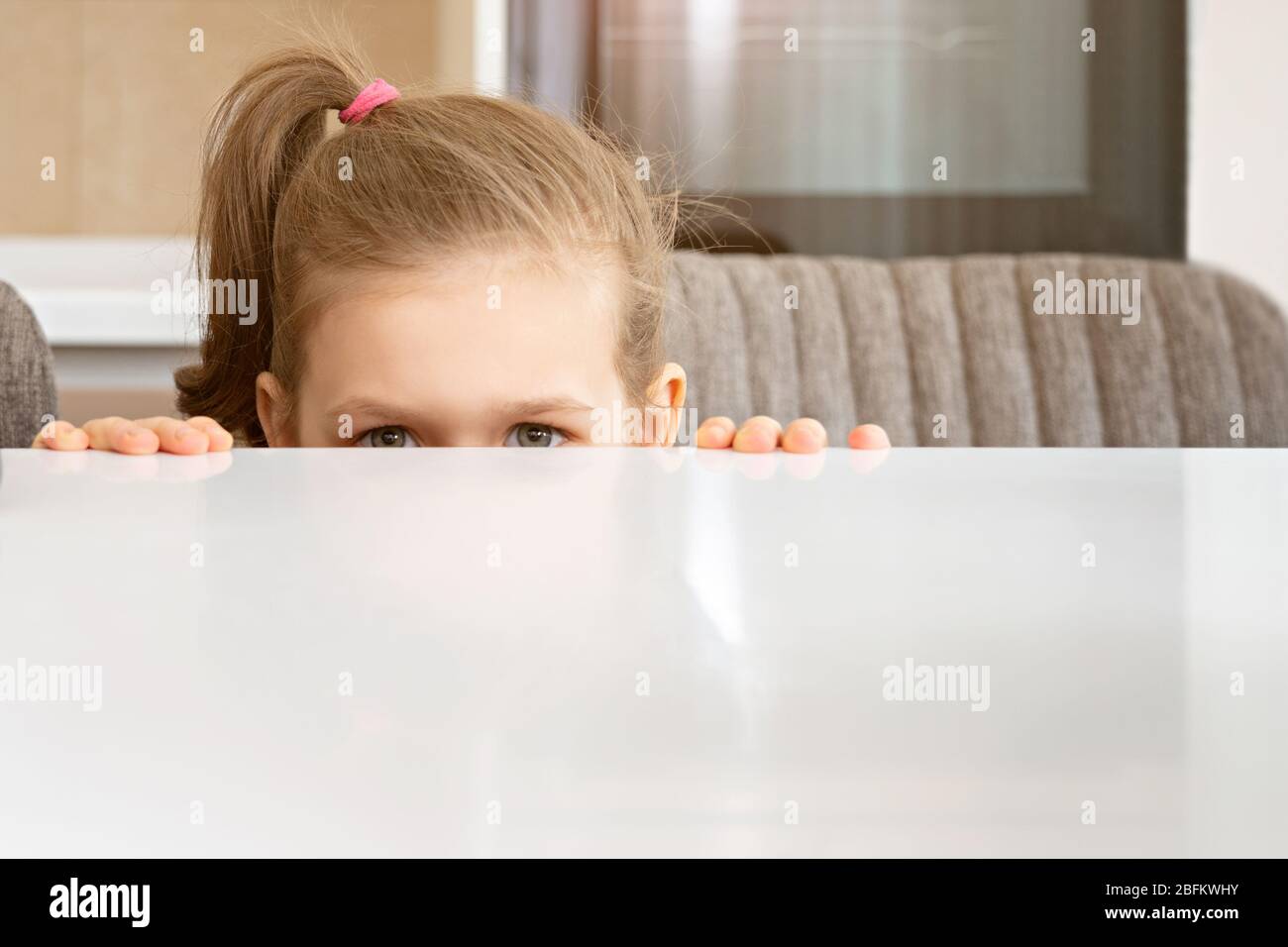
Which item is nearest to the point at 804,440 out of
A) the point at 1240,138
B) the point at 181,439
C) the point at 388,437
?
the point at 181,439

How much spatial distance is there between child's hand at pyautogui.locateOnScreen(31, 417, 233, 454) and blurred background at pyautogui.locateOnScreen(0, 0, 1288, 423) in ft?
5.45

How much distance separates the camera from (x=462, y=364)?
82 centimetres

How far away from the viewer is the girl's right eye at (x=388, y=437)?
84 centimetres

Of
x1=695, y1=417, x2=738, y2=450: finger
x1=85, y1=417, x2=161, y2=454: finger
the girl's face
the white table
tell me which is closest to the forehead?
the girl's face

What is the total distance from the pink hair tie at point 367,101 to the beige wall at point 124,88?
4.28 ft

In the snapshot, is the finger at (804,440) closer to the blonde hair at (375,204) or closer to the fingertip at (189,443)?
the fingertip at (189,443)

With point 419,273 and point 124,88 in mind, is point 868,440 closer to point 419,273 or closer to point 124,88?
point 419,273

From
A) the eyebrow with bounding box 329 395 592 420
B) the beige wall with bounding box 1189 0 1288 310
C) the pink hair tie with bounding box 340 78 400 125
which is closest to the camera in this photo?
the eyebrow with bounding box 329 395 592 420

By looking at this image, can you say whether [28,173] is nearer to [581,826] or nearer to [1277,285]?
[1277,285]

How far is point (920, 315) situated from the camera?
4.87ft

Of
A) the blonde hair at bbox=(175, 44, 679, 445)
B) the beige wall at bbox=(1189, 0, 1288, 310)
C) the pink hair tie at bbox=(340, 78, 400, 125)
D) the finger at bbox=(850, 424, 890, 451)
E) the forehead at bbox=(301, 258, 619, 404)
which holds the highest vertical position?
the beige wall at bbox=(1189, 0, 1288, 310)

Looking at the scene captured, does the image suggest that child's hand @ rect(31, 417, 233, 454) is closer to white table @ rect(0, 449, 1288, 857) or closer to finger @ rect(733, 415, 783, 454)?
white table @ rect(0, 449, 1288, 857)

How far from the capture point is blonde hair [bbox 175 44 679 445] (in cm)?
93

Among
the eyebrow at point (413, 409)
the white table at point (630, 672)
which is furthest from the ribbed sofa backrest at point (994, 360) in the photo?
the white table at point (630, 672)
